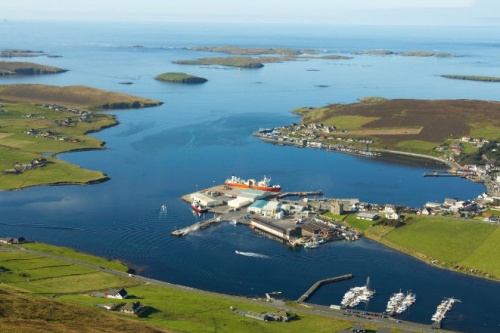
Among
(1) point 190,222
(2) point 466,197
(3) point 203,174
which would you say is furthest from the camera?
(3) point 203,174

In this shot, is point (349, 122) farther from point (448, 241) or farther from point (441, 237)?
point (448, 241)

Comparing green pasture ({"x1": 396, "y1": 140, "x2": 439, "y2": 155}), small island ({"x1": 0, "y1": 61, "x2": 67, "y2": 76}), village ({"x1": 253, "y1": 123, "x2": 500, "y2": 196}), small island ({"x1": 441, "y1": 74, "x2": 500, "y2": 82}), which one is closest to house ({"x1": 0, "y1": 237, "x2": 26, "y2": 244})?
village ({"x1": 253, "y1": 123, "x2": 500, "y2": 196})

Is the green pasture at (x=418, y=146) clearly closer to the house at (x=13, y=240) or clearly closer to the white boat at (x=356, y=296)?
the white boat at (x=356, y=296)

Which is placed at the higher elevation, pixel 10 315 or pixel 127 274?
pixel 10 315

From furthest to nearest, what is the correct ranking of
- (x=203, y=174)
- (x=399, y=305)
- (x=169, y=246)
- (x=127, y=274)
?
(x=203, y=174)
(x=169, y=246)
(x=127, y=274)
(x=399, y=305)

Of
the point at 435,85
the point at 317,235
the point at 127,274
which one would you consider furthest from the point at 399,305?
the point at 435,85

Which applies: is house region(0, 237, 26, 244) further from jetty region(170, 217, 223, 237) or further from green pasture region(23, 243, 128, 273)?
jetty region(170, 217, 223, 237)

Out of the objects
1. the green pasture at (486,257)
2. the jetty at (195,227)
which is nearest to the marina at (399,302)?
the green pasture at (486,257)

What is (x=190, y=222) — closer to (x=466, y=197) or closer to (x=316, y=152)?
(x=466, y=197)
